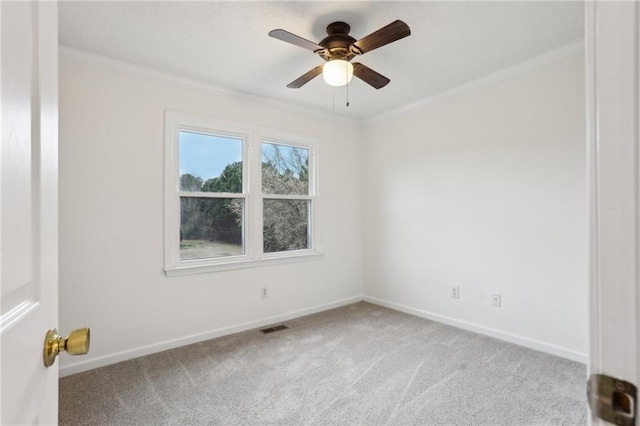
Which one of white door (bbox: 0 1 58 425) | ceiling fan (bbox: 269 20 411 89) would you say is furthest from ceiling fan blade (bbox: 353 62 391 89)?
white door (bbox: 0 1 58 425)

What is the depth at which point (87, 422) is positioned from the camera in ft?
6.21

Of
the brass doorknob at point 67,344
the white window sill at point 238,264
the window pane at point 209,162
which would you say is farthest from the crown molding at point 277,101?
the brass doorknob at point 67,344

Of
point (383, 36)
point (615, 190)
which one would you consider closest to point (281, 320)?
point (383, 36)

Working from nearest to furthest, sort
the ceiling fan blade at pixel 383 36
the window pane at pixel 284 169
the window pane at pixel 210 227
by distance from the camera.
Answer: the ceiling fan blade at pixel 383 36
the window pane at pixel 210 227
the window pane at pixel 284 169

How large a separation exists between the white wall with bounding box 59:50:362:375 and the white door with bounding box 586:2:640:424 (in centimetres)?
306

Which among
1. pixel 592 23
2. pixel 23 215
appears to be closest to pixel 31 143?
pixel 23 215

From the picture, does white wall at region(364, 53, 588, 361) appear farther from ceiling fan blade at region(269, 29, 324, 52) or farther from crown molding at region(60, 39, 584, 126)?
ceiling fan blade at region(269, 29, 324, 52)

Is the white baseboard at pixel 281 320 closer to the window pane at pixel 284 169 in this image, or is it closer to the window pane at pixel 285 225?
the window pane at pixel 285 225

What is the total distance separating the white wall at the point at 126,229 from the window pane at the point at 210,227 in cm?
22

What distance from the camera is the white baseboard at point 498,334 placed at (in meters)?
2.63

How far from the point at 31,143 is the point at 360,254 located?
4099mm

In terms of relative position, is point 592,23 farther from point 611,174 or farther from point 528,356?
point 528,356

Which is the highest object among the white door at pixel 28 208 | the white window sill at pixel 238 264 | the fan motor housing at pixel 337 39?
the fan motor housing at pixel 337 39

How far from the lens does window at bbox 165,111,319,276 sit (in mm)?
3000
